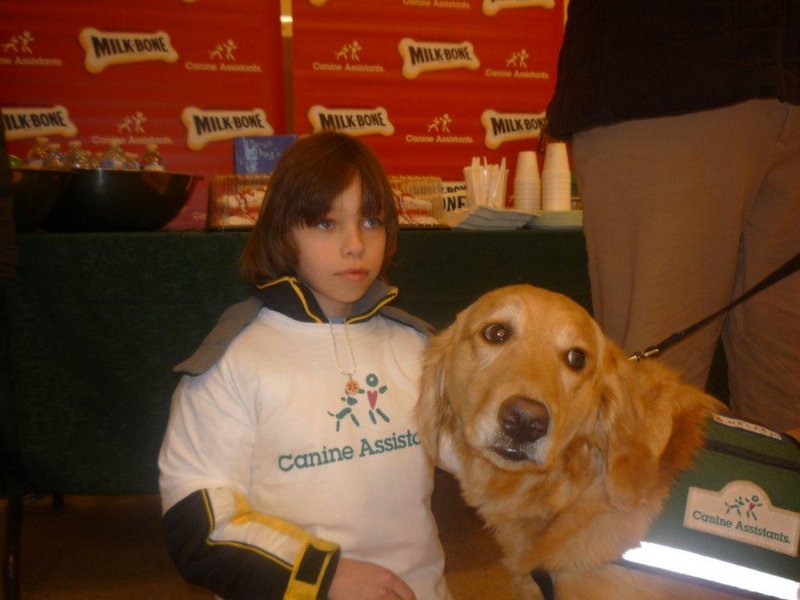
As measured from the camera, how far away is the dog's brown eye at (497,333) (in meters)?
1.35

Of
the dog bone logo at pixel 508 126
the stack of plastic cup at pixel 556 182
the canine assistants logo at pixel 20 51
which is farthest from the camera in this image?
the dog bone logo at pixel 508 126

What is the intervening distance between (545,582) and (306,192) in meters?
1.01

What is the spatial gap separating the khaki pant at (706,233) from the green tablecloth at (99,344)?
114 centimetres

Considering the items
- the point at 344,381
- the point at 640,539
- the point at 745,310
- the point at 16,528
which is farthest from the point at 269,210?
the point at 16,528

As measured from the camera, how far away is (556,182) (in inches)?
106

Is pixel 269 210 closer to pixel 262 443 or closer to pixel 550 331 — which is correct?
pixel 262 443

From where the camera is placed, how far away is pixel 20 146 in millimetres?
3615

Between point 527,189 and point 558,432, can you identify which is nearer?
point 558,432

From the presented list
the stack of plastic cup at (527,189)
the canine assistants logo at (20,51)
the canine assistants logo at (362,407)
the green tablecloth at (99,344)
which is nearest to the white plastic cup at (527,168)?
the stack of plastic cup at (527,189)

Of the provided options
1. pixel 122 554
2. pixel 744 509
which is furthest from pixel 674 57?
pixel 122 554

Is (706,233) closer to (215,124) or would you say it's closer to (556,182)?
(556,182)

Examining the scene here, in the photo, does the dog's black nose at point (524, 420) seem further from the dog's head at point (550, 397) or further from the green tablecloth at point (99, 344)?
the green tablecloth at point (99, 344)

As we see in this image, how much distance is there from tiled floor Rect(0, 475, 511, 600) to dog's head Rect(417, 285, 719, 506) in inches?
40.6

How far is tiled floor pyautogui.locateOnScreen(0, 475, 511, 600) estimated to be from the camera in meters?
2.07
